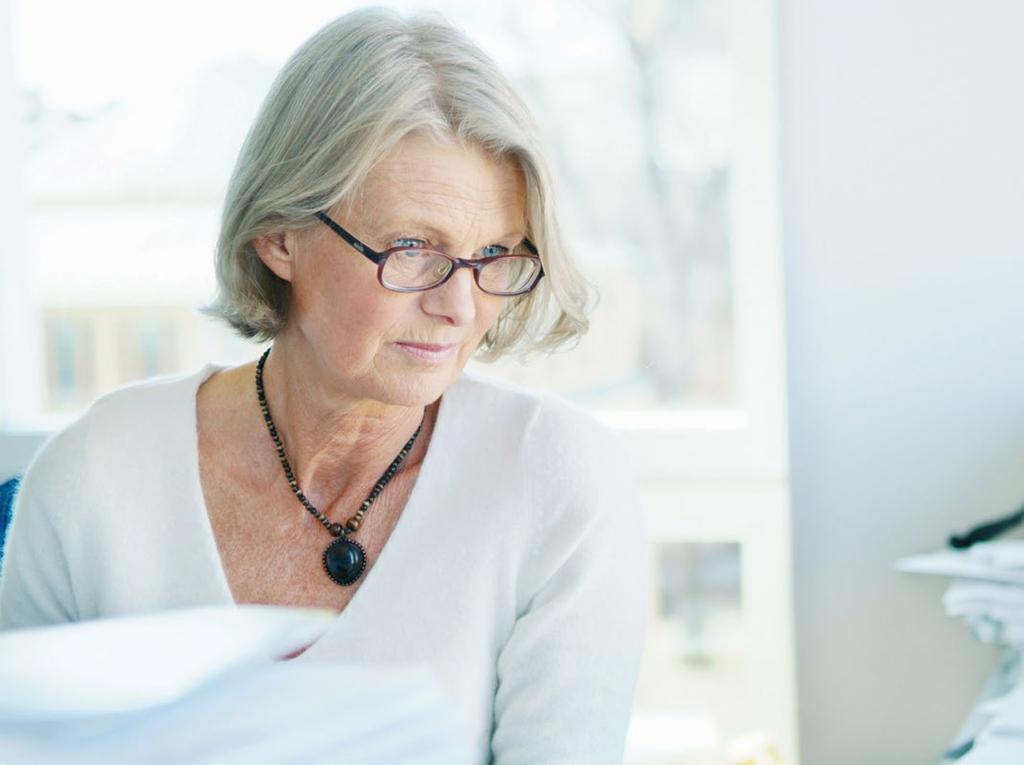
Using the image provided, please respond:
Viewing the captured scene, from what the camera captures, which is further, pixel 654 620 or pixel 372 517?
pixel 654 620

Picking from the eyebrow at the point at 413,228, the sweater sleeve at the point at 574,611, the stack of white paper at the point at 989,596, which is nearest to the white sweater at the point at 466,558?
the sweater sleeve at the point at 574,611

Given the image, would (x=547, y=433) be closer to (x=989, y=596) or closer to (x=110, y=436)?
(x=110, y=436)

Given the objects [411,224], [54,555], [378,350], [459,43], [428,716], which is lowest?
[54,555]

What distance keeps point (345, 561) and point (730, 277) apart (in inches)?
39.8

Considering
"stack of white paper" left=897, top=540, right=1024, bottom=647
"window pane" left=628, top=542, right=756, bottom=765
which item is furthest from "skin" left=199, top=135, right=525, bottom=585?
"window pane" left=628, top=542, right=756, bottom=765

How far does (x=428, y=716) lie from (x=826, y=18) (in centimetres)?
160

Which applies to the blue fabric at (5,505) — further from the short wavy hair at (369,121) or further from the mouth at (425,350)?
the mouth at (425,350)

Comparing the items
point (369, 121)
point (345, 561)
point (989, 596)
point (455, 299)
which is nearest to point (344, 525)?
point (345, 561)

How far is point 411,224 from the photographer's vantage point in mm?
1278

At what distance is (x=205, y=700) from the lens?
1.84 feet

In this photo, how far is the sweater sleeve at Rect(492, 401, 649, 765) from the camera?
1.26 metres

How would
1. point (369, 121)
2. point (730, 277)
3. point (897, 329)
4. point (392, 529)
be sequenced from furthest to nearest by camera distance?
point (730, 277) < point (897, 329) < point (392, 529) < point (369, 121)

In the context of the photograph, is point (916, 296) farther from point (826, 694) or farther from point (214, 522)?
point (214, 522)

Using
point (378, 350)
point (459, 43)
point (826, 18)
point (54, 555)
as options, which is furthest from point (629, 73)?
point (54, 555)
